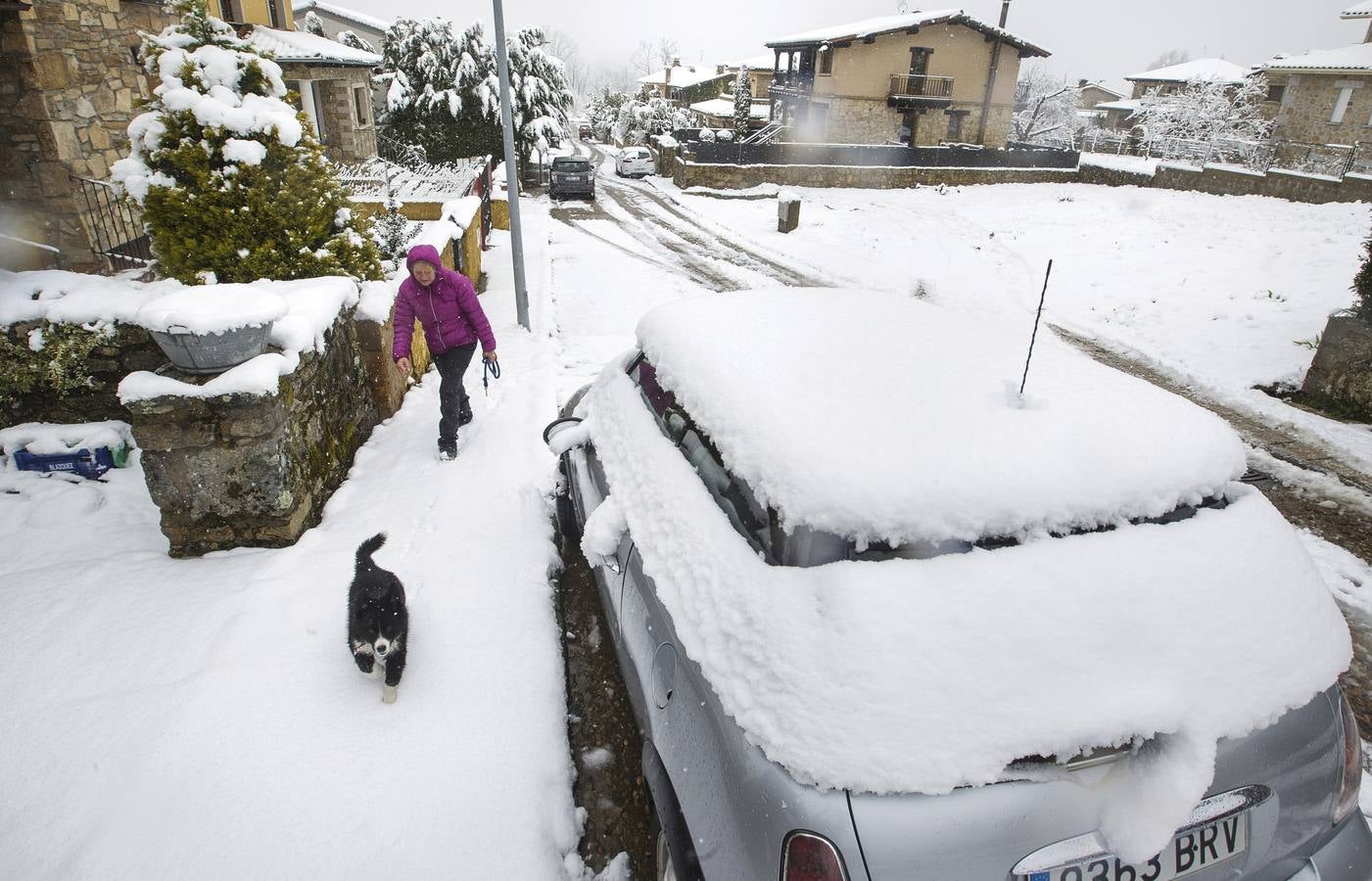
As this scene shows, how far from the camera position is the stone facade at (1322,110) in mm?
26495

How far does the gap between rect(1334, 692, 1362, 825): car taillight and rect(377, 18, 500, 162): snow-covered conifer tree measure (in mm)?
27921

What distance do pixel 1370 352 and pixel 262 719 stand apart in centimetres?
926

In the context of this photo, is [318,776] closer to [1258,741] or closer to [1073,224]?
[1258,741]

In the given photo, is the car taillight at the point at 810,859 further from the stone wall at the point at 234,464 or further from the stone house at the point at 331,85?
the stone house at the point at 331,85

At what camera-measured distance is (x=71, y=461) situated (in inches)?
171

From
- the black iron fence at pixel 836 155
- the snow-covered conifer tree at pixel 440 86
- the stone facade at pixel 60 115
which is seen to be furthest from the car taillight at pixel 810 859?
the snow-covered conifer tree at pixel 440 86

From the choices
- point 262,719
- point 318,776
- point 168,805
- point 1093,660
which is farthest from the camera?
point 262,719

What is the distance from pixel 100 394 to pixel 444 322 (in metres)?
2.35

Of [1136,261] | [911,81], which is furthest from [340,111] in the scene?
[911,81]

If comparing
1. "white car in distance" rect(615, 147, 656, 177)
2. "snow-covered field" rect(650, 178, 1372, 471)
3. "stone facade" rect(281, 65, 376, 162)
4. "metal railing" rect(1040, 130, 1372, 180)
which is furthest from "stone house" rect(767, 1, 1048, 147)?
"stone facade" rect(281, 65, 376, 162)

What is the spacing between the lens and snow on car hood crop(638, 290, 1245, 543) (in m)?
1.86

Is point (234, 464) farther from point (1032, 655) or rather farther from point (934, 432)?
point (1032, 655)

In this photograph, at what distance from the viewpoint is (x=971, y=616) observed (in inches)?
65.1

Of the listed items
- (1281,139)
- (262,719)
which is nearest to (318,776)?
(262,719)
